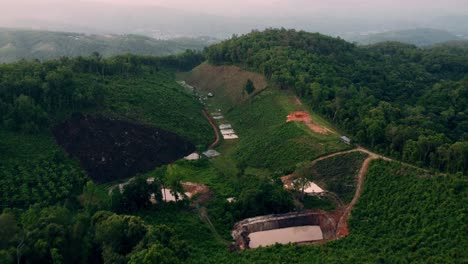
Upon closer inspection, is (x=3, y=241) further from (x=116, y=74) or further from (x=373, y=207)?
(x=116, y=74)

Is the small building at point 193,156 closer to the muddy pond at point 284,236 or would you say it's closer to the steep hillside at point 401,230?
the muddy pond at point 284,236

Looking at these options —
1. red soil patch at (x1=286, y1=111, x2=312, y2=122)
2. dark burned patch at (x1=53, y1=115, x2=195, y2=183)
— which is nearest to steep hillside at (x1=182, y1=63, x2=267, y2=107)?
red soil patch at (x1=286, y1=111, x2=312, y2=122)

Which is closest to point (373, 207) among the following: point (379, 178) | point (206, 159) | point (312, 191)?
point (379, 178)

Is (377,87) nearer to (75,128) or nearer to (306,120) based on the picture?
(306,120)

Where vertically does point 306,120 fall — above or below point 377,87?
below

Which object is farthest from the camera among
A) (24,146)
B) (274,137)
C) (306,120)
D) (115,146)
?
(306,120)

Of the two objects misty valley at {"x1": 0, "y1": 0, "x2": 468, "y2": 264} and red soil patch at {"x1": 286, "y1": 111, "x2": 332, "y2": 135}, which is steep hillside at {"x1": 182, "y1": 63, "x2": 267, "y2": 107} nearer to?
misty valley at {"x1": 0, "y1": 0, "x2": 468, "y2": 264}

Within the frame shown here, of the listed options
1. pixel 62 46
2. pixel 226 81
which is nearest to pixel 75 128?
pixel 226 81
